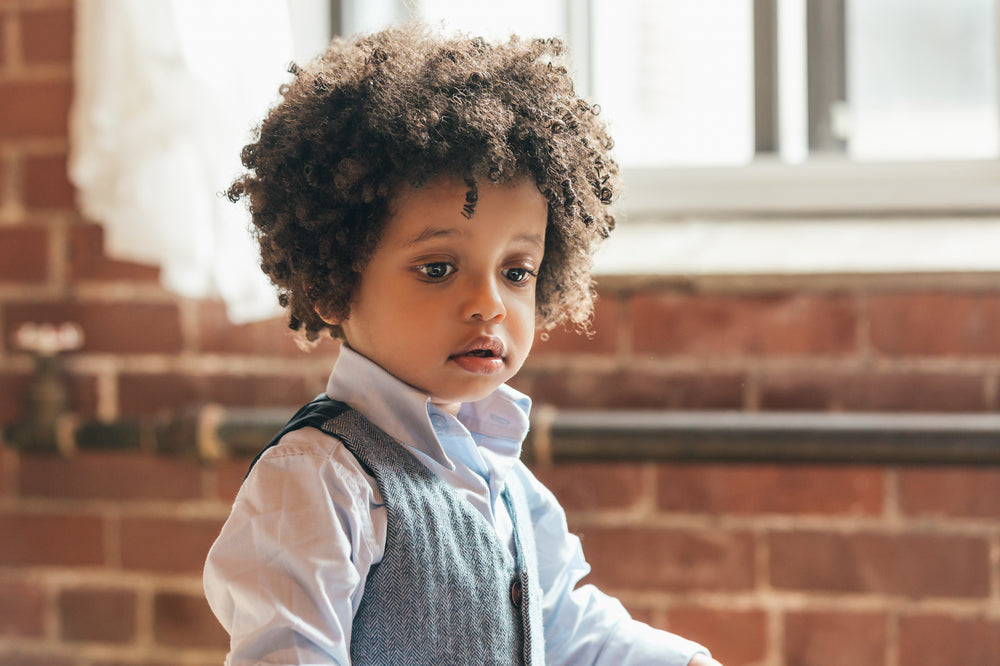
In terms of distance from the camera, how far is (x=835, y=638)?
1256 millimetres

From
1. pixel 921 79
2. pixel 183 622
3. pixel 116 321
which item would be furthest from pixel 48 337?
pixel 921 79

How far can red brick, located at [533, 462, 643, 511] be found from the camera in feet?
4.21

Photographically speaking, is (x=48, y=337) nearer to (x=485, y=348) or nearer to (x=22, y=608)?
(x=22, y=608)

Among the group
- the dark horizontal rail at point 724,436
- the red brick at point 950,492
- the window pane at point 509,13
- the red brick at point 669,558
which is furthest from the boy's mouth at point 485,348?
the window pane at point 509,13

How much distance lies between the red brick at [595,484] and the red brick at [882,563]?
187 millimetres

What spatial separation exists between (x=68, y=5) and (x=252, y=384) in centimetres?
56

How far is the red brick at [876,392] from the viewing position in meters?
1.23

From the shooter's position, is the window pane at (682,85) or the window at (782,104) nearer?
the window at (782,104)

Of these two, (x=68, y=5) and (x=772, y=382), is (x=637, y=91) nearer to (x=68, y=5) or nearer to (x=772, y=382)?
(x=772, y=382)

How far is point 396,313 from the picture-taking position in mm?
694

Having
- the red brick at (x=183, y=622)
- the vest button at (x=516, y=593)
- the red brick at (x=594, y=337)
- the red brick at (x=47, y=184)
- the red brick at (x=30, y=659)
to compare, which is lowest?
the red brick at (x=30, y=659)

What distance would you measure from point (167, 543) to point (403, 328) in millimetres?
832

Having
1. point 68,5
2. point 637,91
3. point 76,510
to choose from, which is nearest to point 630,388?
point 637,91

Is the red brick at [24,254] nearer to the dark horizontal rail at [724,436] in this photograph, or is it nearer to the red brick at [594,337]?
the dark horizontal rail at [724,436]
